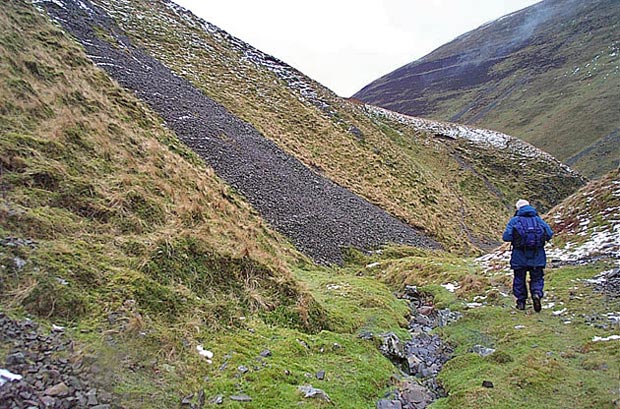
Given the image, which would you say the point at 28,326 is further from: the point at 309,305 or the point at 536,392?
the point at 536,392

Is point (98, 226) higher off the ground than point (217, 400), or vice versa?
point (98, 226)

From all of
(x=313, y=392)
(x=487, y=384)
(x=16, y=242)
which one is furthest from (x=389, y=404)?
(x=16, y=242)

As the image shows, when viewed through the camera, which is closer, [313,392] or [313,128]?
[313,392]

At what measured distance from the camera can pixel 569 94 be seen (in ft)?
405

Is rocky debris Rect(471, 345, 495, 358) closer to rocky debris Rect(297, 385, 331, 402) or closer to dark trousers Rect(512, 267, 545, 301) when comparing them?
dark trousers Rect(512, 267, 545, 301)

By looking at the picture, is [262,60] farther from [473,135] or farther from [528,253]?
[528,253]

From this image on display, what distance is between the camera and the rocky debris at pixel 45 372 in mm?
4473

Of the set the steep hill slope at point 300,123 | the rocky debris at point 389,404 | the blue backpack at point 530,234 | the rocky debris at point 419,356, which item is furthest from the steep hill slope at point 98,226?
the steep hill slope at point 300,123

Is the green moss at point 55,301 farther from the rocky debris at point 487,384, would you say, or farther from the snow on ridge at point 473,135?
the snow on ridge at point 473,135

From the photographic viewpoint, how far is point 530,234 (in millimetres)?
10203

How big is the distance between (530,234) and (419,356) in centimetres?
417

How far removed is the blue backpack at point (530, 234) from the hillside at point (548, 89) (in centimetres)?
8740

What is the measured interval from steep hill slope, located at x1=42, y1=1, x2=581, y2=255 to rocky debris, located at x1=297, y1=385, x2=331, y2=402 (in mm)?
13994

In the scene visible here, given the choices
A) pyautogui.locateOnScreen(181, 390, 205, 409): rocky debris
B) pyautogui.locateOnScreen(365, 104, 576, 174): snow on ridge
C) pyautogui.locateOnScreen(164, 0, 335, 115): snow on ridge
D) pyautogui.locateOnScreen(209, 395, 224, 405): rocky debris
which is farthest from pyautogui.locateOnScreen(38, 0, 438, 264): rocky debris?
pyautogui.locateOnScreen(365, 104, 576, 174): snow on ridge
